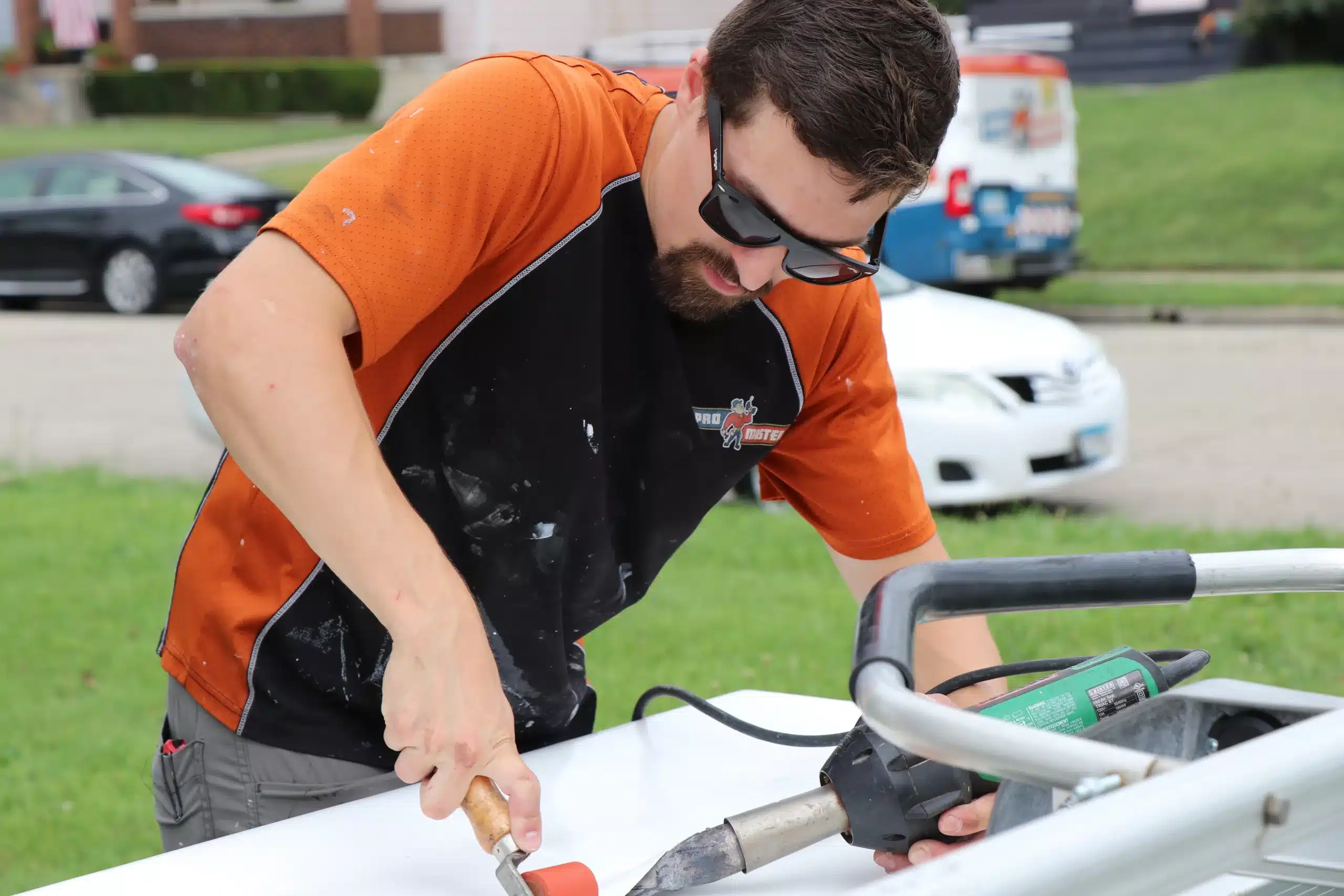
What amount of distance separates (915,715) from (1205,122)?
2083 cm

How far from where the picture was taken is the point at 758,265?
1.62 m

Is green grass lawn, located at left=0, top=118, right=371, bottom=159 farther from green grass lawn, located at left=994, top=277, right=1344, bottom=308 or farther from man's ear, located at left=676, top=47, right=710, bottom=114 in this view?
man's ear, located at left=676, top=47, right=710, bottom=114

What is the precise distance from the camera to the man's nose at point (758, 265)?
5.24 ft

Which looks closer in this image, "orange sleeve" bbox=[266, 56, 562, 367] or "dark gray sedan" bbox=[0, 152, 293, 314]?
"orange sleeve" bbox=[266, 56, 562, 367]

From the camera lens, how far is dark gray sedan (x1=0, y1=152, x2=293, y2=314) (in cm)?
1272

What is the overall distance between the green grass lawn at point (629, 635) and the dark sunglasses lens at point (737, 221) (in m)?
2.36

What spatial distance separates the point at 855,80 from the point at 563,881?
0.82 metres

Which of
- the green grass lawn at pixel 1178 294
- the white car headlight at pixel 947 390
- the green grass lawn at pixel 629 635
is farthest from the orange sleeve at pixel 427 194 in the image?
the green grass lawn at pixel 1178 294

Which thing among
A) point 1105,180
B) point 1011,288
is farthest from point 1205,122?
point 1011,288

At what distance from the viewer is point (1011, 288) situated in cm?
1428

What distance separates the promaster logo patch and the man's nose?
0.66 ft

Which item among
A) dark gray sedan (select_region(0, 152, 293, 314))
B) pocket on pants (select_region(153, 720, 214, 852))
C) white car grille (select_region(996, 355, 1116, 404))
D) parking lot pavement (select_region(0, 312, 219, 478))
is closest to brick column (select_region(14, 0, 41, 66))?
dark gray sedan (select_region(0, 152, 293, 314))

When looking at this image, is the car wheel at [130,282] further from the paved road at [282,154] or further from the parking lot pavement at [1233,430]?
the paved road at [282,154]

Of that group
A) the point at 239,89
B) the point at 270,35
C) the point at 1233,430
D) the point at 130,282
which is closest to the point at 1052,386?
the point at 1233,430
